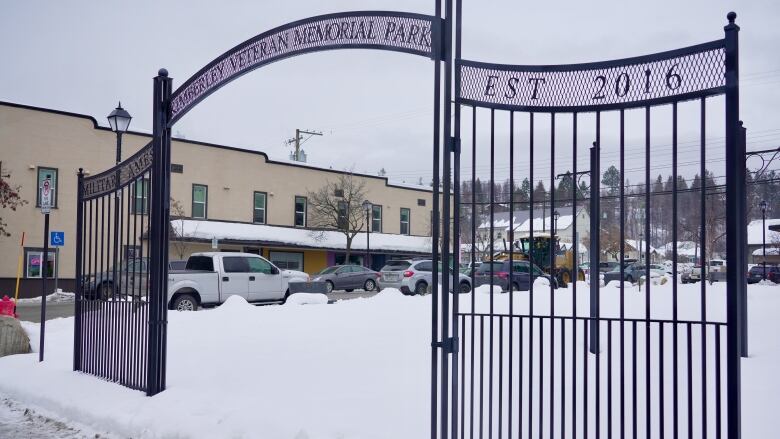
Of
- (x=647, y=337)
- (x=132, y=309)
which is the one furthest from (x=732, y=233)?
(x=132, y=309)

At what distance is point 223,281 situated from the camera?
723 inches

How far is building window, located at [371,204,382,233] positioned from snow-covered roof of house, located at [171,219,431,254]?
0.52 meters

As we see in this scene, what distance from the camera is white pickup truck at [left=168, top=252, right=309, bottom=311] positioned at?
17.4 meters

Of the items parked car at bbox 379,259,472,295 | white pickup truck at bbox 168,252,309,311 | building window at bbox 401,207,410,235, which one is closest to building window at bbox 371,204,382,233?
building window at bbox 401,207,410,235

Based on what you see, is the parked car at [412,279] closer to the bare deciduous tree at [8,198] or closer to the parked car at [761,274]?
the bare deciduous tree at [8,198]

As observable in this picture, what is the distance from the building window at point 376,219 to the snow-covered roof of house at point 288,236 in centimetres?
52

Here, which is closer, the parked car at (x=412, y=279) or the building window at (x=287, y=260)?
the parked car at (x=412, y=279)

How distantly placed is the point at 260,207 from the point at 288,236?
7.62 feet

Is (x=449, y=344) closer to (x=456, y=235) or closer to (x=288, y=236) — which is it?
(x=456, y=235)

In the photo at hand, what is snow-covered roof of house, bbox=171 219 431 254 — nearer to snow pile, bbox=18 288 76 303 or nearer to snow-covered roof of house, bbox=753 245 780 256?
snow pile, bbox=18 288 76 303

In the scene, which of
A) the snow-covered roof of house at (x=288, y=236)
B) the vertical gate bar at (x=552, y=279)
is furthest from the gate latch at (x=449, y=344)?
the snow-covered roof of house at (x=288, y=236)

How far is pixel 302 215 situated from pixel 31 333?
97.5 ft

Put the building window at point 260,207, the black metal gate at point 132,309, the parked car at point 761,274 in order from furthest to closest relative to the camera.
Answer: the building window at point 260,207 < the parked car at point 761,274 < the black metal gate at point 132,309

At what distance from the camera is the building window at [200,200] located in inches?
1368
